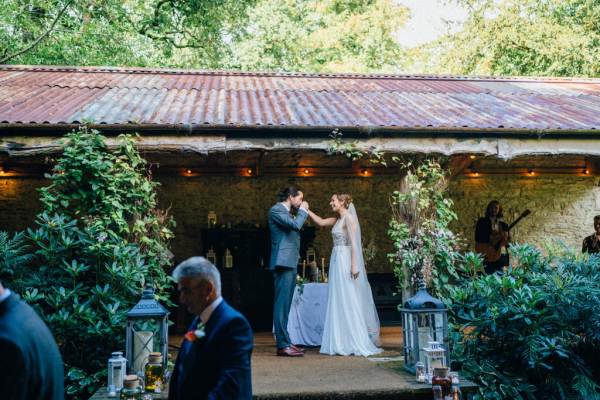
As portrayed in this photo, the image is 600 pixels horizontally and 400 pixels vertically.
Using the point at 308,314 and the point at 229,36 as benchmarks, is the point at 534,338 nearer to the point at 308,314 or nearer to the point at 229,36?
the point at 308,314

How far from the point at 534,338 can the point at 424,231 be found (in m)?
1.86

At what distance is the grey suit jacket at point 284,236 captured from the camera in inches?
250

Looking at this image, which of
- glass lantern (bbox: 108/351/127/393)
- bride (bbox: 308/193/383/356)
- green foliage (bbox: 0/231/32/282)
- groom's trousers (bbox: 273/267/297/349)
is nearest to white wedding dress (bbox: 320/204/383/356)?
bride (bbox: 308/193/383/356)

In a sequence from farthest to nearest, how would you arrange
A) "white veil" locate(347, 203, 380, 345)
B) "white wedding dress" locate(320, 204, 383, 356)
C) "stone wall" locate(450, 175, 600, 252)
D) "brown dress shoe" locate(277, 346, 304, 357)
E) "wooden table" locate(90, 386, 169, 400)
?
"stone wall" locate(450, 175, 600, 252)
"white veil" locate(347, 203, 380, 345)
"white wedding dress" locate(320, 204, 383, 356)
"brown dress shoe" locate(277, 346, 304, 357)
"wooden table" locate(90, 386, 169, 400)

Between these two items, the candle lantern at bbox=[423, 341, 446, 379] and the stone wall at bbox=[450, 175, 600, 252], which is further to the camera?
the stone wall at bbox=[450, 175, 600, 252]

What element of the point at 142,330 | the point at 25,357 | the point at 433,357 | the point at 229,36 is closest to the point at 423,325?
the point at 433,357

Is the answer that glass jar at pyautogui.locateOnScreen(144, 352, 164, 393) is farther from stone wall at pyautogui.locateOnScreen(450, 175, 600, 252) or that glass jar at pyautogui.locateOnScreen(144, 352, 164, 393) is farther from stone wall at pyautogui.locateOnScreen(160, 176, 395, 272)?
stone wall at pyautogui.locateOnScreen(450, 175, 600, 252)

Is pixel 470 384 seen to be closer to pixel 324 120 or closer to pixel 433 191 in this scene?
pixel 433 191

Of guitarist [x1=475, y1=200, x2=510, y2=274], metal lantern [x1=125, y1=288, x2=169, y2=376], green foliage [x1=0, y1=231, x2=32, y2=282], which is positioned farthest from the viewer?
guitarist [x1=475, y1=200, x2=510, y2=274]

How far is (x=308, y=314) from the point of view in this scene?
744cm

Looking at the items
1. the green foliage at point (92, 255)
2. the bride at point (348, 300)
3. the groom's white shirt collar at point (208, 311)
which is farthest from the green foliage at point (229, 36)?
the groom's white shirt collar at point (208, 311)

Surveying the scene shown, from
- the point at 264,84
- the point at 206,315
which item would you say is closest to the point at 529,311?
the point at 206,315

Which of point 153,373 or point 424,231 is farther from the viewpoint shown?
point 424,231

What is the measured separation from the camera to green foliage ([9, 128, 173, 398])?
18.2 ft
